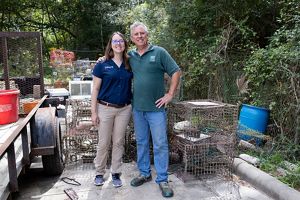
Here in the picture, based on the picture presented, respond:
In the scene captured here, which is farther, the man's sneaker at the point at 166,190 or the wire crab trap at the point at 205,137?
the wire crab trap at the point at 205,137

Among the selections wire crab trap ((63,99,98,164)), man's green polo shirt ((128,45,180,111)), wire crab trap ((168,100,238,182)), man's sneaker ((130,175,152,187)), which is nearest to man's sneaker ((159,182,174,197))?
man's sneaker ((130,175,152,187))

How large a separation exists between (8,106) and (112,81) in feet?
5.41

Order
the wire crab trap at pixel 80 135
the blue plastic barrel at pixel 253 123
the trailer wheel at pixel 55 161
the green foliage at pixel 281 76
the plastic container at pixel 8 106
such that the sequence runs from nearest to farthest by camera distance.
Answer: the trailer wheel at pixel 55 161 → the plastic container at pixel 8 106 → the wire crab trap at pixel 80 135 → the green foliage at pixel 281 76 → the blue plastic barrel at pixel 253 123

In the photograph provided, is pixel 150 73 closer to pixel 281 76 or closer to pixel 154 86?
pixel 154 86

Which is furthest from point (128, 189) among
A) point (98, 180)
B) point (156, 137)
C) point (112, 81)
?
point (112, 81)

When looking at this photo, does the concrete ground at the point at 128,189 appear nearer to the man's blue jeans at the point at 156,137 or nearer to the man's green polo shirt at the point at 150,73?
the man's blue jeans at the point at 156,137

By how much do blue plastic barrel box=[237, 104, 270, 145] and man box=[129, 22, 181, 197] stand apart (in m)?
2.15

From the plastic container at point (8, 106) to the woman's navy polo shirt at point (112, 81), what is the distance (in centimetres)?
138

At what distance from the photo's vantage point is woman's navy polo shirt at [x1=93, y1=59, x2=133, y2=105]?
3.59 metres

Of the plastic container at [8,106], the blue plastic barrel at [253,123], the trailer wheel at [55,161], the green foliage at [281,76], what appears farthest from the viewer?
the blue plastic barrel at [253,123]

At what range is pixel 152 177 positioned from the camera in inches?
164

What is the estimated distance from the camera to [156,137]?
144 inches

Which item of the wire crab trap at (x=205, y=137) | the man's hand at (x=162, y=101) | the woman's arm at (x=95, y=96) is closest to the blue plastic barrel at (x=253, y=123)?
the wire crab trap at (x=205, y=137)

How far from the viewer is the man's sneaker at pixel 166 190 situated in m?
3.62
